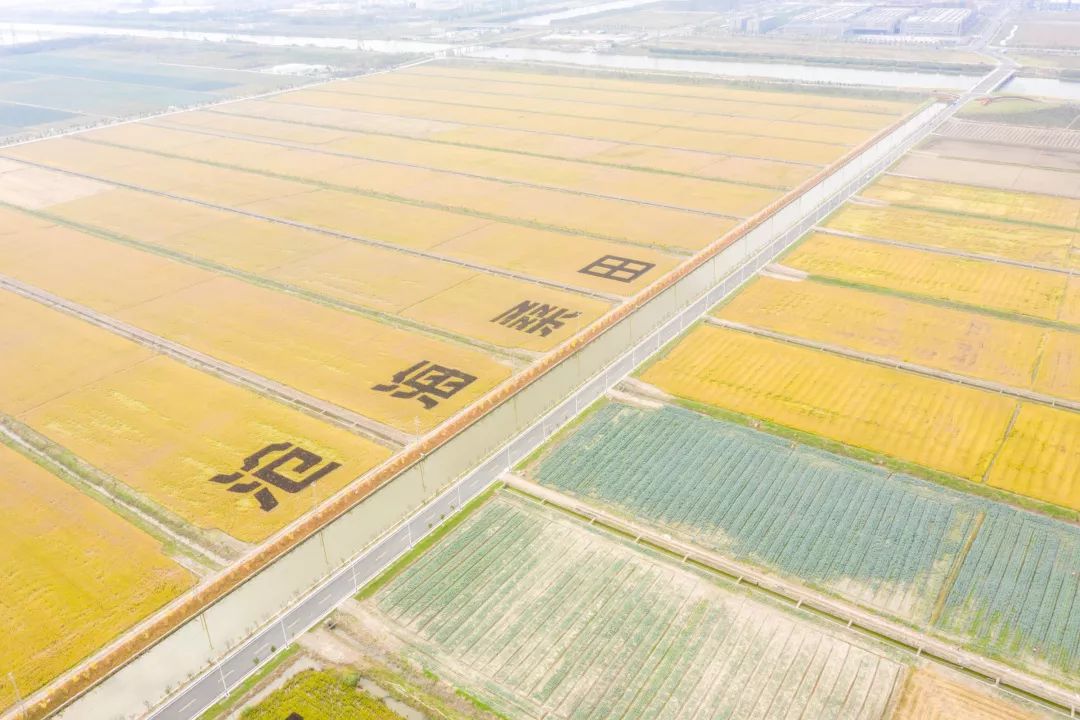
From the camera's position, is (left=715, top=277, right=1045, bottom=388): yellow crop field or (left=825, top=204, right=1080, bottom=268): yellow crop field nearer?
(left=715, top=277, right=1045, bottom=388): yellow crop field

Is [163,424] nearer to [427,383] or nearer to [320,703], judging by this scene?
[427,383]

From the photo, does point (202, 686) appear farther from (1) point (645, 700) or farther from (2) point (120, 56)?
(2) point (120, 56)

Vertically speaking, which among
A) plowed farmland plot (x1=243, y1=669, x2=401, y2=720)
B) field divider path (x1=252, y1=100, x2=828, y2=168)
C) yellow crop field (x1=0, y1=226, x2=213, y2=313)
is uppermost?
field divider path (x1=252, y1=100, x2=828, y2=168)

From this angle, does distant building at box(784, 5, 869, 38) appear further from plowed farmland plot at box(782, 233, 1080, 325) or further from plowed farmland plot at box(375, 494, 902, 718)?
plowed farmland plot at box(375, 494, 902, 718)

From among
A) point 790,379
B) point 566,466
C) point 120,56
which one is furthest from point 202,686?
point 120,56

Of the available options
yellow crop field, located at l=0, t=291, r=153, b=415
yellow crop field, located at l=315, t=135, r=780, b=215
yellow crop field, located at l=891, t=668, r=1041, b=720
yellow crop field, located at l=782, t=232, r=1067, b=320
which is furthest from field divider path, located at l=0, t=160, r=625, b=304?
yellow crop field, located at l=891, t=668, r=1041, b=720

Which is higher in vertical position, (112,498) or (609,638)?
(112,498)

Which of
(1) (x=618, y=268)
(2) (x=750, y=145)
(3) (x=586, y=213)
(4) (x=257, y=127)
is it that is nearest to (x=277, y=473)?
(1) (x=618, y=268)
